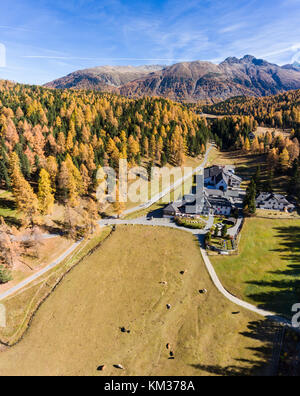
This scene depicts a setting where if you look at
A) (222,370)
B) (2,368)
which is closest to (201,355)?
(222,370)

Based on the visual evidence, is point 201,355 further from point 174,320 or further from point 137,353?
point 137,353

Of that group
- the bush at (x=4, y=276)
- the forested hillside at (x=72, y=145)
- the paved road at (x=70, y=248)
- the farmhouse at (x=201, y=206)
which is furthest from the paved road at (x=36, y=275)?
the farmhouse at (x=201, y=206)

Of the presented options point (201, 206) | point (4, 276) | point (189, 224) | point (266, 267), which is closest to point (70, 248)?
point (4, 276)

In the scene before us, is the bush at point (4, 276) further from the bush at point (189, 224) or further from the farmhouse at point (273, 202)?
the farmhouse at point (273, 202)

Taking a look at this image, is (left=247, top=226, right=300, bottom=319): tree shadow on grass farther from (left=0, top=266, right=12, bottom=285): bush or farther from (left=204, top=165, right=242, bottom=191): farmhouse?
(left=0, top=266, right=12, bottom=285): bush

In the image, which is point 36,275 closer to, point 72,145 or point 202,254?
point 202,254

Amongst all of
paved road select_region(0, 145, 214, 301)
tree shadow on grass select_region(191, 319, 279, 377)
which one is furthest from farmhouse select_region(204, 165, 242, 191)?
tree shadow on grass select_region(191, 319, 279, 377)
